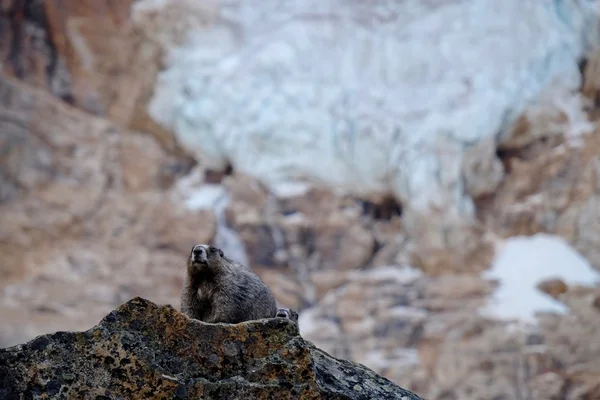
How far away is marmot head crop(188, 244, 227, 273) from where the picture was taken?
6.48 m

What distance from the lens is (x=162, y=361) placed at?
14.5 feet

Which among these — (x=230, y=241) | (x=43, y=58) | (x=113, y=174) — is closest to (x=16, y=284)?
(x=113, y=174)

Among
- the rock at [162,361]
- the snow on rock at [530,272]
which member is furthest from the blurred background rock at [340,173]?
the rock at [162,361]

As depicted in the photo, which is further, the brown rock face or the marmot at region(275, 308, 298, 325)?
the brown rock face

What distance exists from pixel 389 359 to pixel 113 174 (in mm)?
11508

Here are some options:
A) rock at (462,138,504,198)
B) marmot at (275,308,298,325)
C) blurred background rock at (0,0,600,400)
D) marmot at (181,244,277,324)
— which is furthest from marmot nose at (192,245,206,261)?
rock at (462,138,504,198)

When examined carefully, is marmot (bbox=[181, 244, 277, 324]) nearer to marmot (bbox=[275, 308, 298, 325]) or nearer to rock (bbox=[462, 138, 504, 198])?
marmot (bbox=[275, 308, 298, 325])

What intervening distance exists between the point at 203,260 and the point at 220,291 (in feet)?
1.06

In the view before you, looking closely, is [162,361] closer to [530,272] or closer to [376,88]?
[530,272]

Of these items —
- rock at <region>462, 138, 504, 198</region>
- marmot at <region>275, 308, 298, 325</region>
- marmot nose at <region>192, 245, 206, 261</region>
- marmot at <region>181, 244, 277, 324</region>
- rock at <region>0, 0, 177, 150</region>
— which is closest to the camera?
marmot at <region>275, 308, 298, 325</region>

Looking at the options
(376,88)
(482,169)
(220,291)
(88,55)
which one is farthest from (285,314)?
(88,55)

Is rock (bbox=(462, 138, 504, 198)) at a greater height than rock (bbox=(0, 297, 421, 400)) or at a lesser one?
greater

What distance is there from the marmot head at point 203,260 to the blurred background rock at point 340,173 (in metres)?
16.1

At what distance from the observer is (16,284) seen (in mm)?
24359
